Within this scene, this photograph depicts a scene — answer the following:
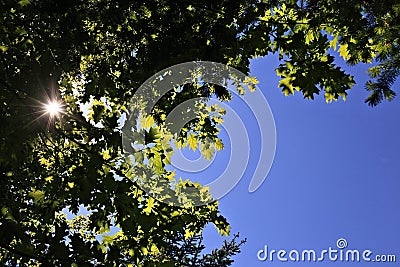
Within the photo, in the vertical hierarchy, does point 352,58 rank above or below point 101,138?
above

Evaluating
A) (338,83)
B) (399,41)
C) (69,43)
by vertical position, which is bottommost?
(69,43)

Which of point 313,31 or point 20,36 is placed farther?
point 313,31

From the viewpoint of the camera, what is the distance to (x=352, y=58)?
4680 millimetres

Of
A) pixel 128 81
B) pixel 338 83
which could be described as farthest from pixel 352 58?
pixel 128 81

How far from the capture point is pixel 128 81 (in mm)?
4922

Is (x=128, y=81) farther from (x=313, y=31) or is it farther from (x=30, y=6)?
(x=313, y=31)

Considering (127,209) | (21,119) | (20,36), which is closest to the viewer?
(21,119)

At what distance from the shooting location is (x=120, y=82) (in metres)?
4.91

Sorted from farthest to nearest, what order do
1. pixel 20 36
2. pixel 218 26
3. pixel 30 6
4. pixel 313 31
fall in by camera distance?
pixel 313 31
pixel 218 26
pixel 20 36
pixel 30 6

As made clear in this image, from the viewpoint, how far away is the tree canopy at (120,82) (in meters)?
2.75

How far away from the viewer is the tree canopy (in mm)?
2750

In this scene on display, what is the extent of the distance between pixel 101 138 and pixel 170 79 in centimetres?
202

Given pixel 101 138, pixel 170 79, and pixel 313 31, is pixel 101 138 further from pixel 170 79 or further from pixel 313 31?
pixel 313 31

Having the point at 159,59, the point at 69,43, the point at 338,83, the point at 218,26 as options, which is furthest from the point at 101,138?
the point at 338,83
